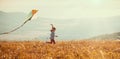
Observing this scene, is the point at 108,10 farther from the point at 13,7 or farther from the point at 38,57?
the point at 38,57

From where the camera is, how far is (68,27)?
440 cm

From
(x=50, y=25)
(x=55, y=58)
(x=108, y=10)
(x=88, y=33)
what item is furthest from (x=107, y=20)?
(x=55, y=58)

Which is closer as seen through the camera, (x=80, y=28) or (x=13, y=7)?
(x=13, y=7)

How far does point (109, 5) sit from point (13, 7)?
1.55 m

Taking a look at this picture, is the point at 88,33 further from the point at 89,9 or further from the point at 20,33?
the point at 20,33

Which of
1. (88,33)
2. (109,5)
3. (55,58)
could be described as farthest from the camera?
(88,33)

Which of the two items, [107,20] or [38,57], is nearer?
[38,57]

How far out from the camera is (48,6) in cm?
418

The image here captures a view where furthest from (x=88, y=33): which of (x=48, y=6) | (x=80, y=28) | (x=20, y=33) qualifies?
(x=20, y=33)

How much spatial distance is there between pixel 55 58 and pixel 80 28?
2039 millimetres

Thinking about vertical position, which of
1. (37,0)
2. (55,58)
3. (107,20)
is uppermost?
(37,0)

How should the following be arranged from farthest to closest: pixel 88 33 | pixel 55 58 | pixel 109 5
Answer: pixel 88 33 < pixel 109 5 < pixel 55 58

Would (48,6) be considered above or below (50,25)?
above

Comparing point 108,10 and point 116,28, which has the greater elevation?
point 108,10
